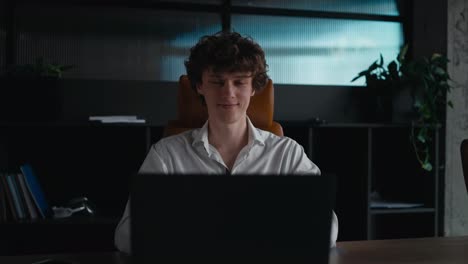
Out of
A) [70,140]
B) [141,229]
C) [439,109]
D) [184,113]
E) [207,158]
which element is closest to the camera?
[141,229]

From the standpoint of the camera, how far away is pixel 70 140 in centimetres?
290

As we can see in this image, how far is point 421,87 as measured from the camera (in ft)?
9.78

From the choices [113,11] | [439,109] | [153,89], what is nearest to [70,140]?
[153,89]

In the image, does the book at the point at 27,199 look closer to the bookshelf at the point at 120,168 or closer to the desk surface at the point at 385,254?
the bookshelf at the point at 120,168

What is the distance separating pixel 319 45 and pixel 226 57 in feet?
6.24

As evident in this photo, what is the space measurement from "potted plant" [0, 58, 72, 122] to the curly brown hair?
1.19 m

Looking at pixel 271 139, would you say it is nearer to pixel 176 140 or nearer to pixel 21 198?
pixel 176 140

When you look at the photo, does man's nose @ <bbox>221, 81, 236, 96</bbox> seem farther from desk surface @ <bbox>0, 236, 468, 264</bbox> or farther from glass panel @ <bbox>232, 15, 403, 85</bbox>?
glass panel @ <bbox>232, 15, 403, 85</bbox>

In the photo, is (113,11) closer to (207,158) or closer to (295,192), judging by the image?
(207,158)

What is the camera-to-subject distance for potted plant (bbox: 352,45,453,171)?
9.70ft

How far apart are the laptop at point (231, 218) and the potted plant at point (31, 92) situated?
208 centimetres

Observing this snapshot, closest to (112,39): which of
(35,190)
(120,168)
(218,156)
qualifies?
(120,168)

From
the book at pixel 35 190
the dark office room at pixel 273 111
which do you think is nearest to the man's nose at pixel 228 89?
the dark office room at pixel 273 111

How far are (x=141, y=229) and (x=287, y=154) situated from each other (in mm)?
1055
